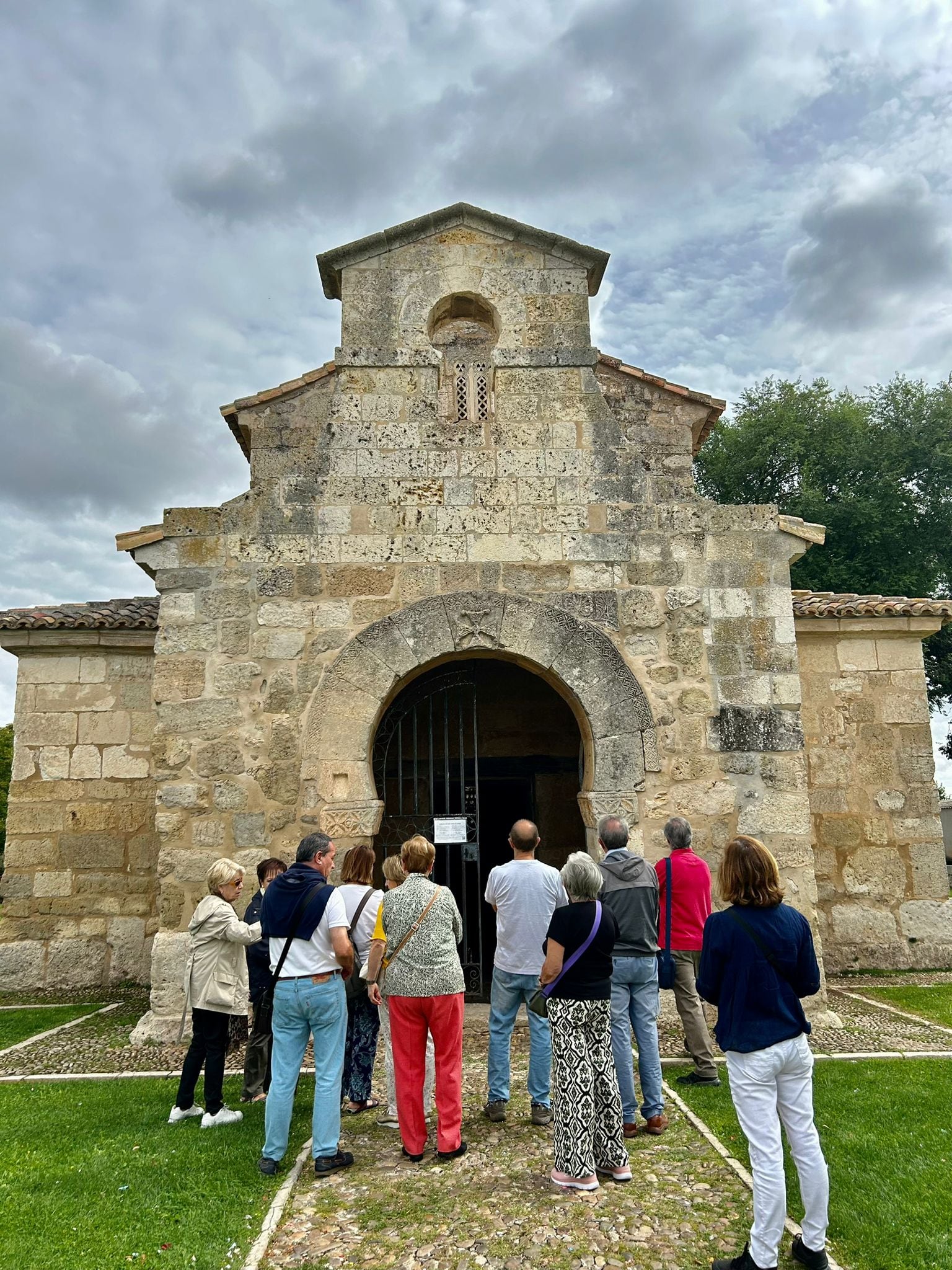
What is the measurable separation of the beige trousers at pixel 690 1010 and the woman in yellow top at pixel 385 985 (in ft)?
5.43

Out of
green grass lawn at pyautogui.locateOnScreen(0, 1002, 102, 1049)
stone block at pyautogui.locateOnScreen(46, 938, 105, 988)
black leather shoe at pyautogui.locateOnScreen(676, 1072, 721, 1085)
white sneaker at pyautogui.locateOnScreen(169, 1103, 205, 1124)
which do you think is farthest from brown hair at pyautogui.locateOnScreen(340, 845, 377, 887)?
stone block at pyautogui.locateOnScreen(46, 938, 105, 988)

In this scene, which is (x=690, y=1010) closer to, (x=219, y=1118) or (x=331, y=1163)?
(x=331, y=1163)

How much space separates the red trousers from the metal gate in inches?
149

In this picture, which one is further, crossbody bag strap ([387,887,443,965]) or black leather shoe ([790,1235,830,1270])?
crossbody bag strap ([387,887,443,965])

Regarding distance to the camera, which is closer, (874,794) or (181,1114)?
(181,1114)

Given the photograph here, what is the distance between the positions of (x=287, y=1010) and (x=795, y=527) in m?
5.58

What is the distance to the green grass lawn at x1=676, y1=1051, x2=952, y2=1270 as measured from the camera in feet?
10.8

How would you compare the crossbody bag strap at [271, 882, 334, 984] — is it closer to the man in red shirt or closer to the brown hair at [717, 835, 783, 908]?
the brown hair at [717, 835, 783, 908]

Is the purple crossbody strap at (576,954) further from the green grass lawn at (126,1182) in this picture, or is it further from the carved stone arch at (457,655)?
the carved stone arch at (457,655)

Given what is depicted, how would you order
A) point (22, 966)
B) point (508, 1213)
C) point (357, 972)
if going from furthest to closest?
point (22, 966), point (357, 972), point (508, 1213)

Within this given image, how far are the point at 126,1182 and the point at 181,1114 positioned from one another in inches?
31.3

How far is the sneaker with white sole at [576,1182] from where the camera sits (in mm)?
3719

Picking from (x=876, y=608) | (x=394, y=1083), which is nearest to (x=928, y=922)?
(x=876, y=608)

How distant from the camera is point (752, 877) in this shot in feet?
10.6
